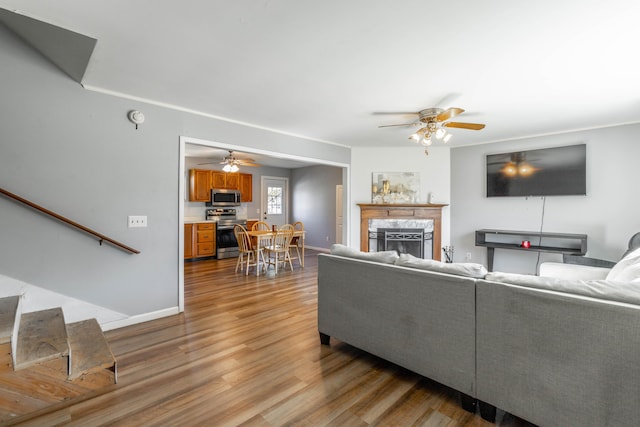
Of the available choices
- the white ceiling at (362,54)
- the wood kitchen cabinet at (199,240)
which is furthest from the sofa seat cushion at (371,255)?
the wood kitchen cabinet at (199,240)

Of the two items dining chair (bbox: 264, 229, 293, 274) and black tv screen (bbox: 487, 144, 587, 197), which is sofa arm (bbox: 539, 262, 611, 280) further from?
dining chair (bbox: 264, 229, 293, 274)

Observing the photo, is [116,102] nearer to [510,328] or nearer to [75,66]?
[75,66]

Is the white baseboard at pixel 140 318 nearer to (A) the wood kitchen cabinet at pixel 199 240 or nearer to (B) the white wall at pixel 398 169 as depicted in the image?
(B) the white wall at pixel 398 169

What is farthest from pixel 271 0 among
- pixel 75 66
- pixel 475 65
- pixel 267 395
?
pixel 267 395

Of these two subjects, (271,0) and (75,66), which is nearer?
(271,0)

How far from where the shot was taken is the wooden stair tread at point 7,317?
1.62 meters

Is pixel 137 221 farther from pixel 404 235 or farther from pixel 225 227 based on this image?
pixel 404 235

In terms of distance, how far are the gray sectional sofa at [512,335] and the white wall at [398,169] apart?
356 centimetres

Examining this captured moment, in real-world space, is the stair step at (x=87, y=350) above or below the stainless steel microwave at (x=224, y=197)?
below

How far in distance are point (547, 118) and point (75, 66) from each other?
513 centimetres

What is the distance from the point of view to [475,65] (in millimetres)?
2430

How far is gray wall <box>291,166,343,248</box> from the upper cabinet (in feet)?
5.03

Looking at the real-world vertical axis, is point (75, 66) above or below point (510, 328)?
above

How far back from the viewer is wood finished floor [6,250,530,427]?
69.0 inches
